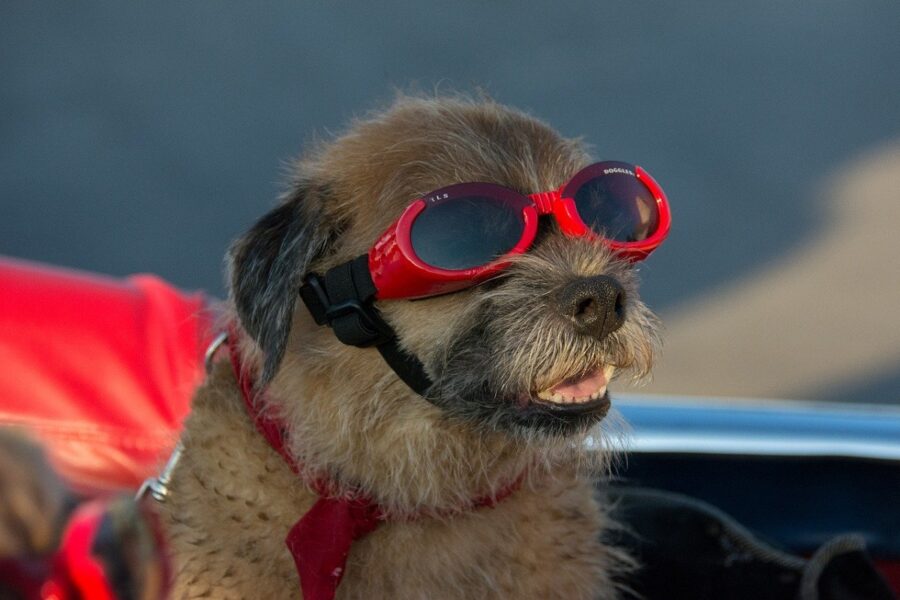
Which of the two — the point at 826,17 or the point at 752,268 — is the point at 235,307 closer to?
the point at 752,268

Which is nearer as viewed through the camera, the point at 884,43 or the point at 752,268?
the point at 752,268

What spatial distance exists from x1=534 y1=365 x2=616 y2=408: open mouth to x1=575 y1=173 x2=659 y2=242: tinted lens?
11.0 inches

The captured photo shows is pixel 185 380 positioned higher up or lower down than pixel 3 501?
higher up

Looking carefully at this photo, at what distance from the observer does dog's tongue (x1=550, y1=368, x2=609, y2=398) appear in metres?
2.01

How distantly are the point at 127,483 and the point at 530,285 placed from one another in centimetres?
133

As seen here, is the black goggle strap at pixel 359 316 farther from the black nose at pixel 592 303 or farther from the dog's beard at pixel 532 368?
the black nose at pixel 592 303

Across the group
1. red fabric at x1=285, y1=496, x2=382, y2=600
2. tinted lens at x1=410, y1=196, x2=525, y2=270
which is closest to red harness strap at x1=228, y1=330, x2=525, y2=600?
red fabric at x1=285, y1=496, x2=382, y2=600

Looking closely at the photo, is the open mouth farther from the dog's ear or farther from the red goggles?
the dog's ear

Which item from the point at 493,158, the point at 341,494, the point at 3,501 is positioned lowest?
the point at 3,501

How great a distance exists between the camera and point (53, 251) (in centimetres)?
611

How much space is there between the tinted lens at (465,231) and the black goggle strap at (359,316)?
17cm

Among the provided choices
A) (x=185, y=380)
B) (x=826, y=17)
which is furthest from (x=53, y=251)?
(x=826, y=17)

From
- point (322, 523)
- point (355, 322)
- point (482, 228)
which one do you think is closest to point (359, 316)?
point (355, 322)

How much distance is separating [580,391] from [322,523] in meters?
0.57
